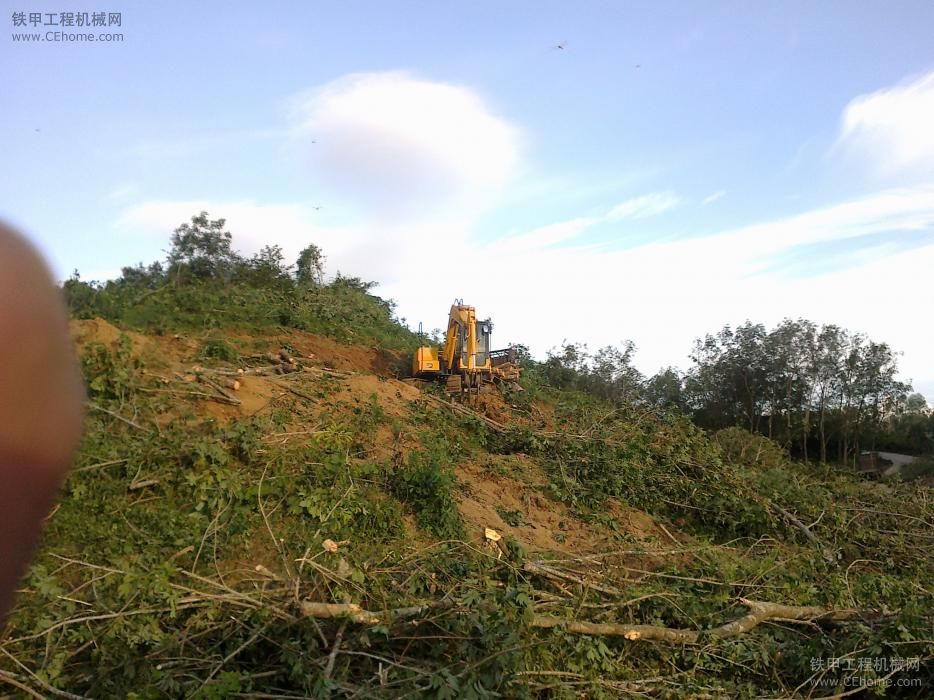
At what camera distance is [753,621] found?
5012 millimetres

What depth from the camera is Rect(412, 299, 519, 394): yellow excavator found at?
15.1 metres

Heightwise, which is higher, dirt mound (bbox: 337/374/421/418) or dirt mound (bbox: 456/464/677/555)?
dirt mound (bbox: 337/374/421/418)

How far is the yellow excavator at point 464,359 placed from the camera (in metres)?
15.1

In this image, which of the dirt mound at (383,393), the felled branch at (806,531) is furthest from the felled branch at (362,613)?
the dirt mound at (383,393)

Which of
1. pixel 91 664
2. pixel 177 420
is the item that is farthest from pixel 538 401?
pixel 91 664

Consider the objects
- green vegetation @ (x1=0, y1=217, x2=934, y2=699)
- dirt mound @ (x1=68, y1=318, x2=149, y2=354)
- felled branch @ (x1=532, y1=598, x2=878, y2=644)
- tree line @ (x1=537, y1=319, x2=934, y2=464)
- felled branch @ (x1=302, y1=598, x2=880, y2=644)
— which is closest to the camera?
green vegetation @ (x1=0, y1=217, x2=934, y2=699)

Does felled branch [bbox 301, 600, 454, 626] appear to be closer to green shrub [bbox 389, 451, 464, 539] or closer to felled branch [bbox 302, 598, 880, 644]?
felled branch [bbox 302, 598, 880, 644]

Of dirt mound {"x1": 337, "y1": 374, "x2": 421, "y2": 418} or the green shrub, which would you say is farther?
dirt mound {"x1": 337, "y1": 374, "x2": 421, "y2": 418}

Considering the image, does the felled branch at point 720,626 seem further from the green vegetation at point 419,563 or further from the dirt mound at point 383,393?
the dirt mound at point 383,393

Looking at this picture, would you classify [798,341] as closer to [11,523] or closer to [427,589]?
[427,589]

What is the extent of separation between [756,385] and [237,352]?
79.1 ft

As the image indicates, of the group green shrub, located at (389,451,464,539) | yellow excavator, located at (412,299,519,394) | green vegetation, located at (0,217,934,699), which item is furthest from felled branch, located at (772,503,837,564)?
yellow excavator, located at (412,299,519,394)

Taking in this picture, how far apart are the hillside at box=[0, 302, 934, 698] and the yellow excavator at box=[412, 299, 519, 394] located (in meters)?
3.81

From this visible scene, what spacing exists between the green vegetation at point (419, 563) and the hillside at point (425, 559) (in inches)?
1.0
